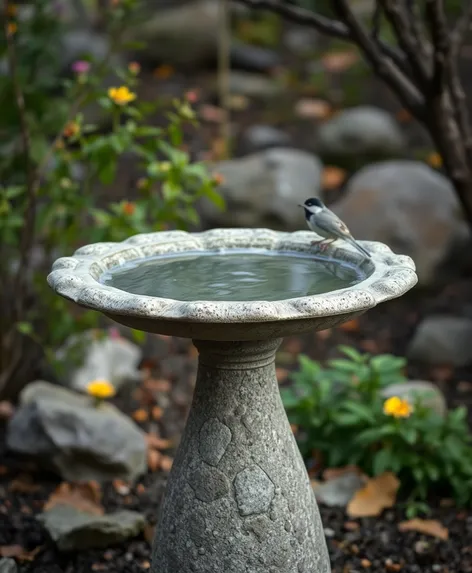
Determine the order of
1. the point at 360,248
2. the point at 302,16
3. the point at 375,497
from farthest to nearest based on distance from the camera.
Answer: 1. the point at 302,16
2. the point at 375,497
3. the point at 360,248

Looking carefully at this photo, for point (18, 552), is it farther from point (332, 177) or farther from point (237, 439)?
point (332, 177)

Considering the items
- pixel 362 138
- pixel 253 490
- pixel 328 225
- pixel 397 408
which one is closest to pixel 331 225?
pixel 328 225

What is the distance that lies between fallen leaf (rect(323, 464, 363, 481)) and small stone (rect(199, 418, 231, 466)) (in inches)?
55.6

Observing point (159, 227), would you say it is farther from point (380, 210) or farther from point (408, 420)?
point (380, 210)

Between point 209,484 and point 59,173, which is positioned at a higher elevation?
point 59,173

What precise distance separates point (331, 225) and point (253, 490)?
88 centimetres

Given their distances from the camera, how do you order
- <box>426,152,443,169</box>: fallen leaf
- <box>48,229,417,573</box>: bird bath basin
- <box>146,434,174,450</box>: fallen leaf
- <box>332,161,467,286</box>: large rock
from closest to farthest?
<box>48,229,417,573</box>: bird bath basin, <box>146,434,174,450</box>: fallen leaf, <box>332,161,467,286</box>: large rock, <box>426,152,443,169</box>: fallen leaf

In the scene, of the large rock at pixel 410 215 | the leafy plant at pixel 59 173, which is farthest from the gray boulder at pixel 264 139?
the leafy plant at pixel 59 173

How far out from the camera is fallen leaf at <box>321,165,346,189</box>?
761 centimetres

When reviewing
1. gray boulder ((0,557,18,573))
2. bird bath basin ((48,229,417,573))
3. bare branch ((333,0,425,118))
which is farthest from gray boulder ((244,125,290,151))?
gray boulder ((0,557,18,573))

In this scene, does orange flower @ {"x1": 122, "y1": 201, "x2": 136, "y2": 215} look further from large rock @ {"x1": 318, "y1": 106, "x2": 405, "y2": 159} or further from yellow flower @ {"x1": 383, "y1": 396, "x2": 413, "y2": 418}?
large rock @ {"x1": 318, "y1": 106, "x2": 405, "y2": 159}

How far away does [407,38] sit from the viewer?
3.86 meters

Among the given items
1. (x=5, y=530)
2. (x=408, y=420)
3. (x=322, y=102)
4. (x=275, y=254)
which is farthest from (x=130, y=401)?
(x=322, y=102)

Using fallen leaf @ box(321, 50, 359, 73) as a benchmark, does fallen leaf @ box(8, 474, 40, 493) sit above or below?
below
